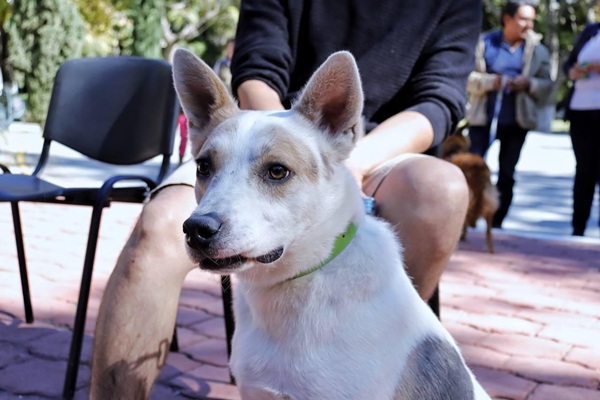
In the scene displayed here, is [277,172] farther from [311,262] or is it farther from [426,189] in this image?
[426,189]

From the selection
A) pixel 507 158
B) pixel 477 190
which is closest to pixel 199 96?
pixel 477 190

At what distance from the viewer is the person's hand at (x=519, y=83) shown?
24.2 ft

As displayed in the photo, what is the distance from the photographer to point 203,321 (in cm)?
397

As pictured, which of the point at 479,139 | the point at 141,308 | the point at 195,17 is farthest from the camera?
the point at 195,17

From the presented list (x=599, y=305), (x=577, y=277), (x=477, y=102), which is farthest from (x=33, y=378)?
(x=477, y=102)

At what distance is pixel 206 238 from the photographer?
1.84m

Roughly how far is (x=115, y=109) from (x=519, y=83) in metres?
4.82

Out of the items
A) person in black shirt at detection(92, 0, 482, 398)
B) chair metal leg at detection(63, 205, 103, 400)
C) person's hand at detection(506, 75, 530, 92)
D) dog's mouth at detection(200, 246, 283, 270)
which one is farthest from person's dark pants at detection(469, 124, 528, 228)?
dog's mouth at detection(200, 246, 283, 270)

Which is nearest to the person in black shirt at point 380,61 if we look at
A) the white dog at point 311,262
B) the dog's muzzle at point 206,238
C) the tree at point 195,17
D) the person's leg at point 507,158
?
the white dog at point 311,262

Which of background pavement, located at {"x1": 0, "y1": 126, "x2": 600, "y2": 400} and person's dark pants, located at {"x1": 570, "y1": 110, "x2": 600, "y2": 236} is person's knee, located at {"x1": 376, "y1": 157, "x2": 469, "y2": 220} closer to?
background pavement, located at {"x1": 0, "y1": 126, "x2": 600, "y2": 400}

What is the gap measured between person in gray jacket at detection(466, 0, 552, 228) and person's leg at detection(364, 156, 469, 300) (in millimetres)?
4975

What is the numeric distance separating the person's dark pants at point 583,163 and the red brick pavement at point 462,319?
32.0 inches

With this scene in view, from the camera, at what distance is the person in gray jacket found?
7379mm

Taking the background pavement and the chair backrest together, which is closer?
the background pavement
